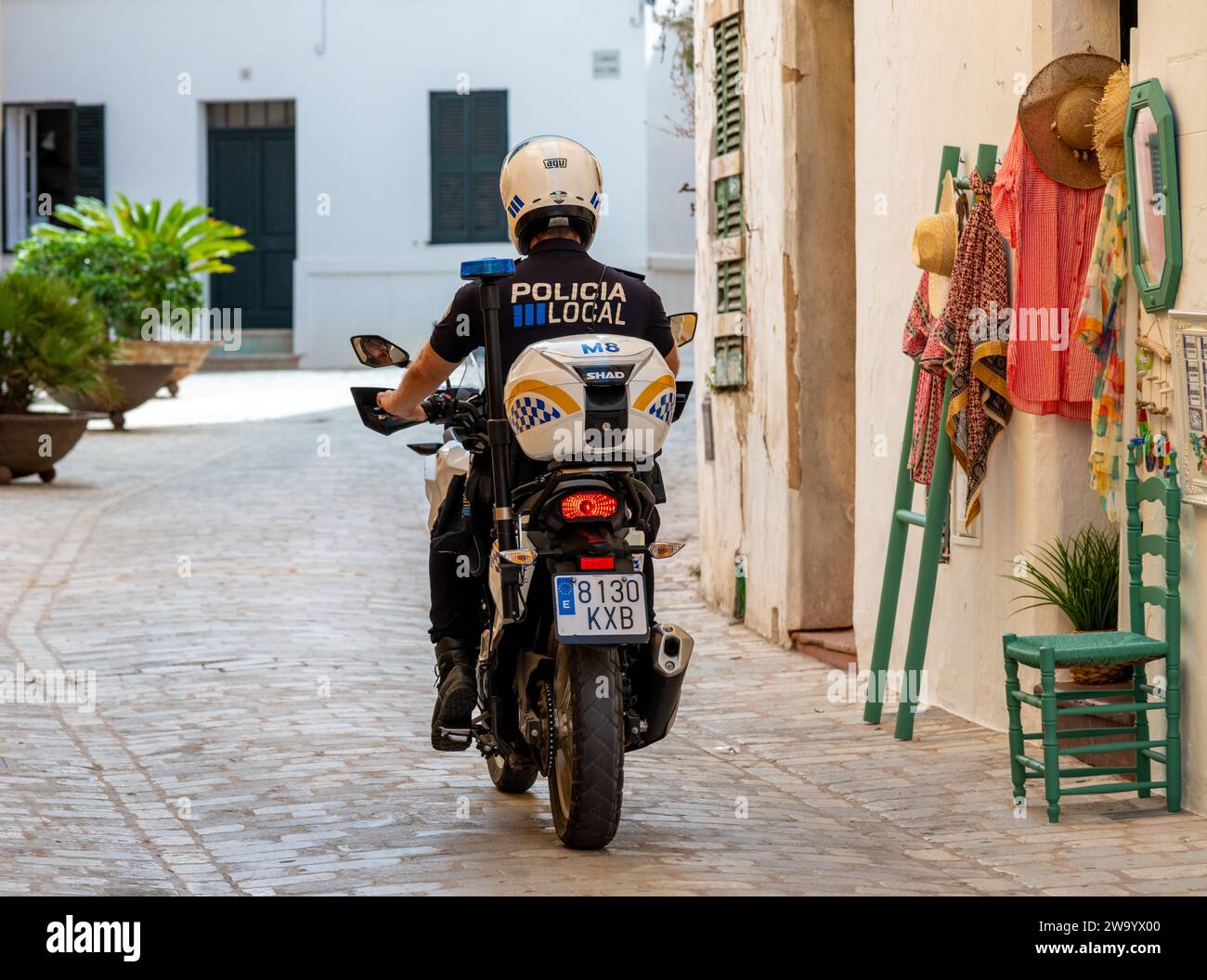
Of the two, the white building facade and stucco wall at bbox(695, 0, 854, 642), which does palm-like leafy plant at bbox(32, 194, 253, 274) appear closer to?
the white building facade

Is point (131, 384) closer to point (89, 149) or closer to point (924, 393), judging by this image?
point (89, 149)

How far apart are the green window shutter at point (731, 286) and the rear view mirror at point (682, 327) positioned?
480cm

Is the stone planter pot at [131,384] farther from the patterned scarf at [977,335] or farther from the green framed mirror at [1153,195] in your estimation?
the green framed mirror at [1153,195]

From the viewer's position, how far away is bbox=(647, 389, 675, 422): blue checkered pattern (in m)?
4.90

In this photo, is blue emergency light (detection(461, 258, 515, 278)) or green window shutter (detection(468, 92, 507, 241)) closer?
blue emergency light (detection(461, 258, 515, 278))

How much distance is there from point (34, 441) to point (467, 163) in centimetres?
1473

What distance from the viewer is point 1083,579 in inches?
258

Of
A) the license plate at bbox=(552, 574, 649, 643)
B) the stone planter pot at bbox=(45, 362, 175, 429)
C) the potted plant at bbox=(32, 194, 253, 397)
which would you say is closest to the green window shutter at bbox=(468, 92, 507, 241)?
the potted plant at bbox=(32, 194, 253, 397)

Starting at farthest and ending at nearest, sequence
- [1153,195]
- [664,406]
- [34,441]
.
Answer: [34,441]
[1153,195]
[664,406]

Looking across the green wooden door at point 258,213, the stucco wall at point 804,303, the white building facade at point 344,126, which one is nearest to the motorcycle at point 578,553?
the stucco wall at point 804,303

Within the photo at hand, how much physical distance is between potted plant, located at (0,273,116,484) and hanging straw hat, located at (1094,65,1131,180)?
409 inches

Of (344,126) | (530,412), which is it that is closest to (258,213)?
(344,126)

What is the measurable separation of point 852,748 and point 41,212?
24.4m

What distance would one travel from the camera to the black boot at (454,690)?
5.39 m
